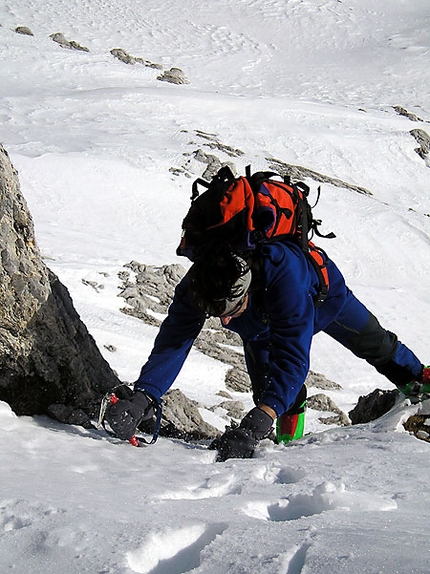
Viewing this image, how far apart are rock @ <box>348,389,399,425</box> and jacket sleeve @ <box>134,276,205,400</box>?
6.54 ft

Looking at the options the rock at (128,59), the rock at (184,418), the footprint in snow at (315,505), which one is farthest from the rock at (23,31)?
the footprint in snow at (315,505)

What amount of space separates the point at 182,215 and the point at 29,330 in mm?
10755

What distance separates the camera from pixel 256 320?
4.03m

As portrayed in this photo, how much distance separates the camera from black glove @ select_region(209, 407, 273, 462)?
369cm

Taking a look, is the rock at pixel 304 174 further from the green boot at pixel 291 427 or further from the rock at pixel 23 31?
the rock at pixel 23 31

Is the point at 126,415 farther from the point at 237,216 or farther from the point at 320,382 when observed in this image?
the point at 320,382

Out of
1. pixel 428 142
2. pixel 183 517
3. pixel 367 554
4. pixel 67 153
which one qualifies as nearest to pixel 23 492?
pixel 183 517

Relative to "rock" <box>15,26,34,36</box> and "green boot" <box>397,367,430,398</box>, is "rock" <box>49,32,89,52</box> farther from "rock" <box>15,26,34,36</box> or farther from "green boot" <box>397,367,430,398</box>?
"green boot" <box>397,367,430,398</box>

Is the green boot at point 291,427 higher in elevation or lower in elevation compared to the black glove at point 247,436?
lower

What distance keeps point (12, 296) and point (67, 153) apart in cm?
1271

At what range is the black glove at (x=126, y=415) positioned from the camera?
384cm

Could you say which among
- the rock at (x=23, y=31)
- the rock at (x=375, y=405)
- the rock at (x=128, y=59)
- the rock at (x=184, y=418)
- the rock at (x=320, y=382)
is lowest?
the rock at (x=320, y=382)

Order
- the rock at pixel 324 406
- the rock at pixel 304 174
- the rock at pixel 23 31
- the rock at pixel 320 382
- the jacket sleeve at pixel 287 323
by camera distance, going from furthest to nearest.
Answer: the rock at pixel 23 31
the rock at pixel 304 174
the rock at pixel 320 382
the rock at pixel 324 406
the jacket sleeve at pixel 287 323

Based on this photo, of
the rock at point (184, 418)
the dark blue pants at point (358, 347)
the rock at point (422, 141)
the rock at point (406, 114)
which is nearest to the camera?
the dark blue pants at point (358, 347)
